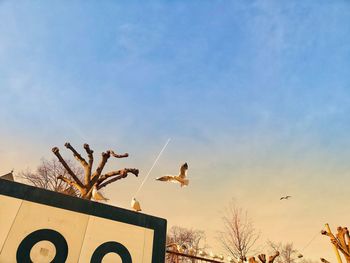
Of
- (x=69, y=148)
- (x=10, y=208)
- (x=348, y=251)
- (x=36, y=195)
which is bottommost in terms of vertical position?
(x=10, y=208)

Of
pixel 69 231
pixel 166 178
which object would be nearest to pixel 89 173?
pixel 166 178

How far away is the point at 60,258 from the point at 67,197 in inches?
33.6

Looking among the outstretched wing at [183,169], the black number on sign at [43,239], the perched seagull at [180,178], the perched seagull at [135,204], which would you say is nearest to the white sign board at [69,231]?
the black number on sign at [43,239]

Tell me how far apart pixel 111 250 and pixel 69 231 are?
0.68 metres

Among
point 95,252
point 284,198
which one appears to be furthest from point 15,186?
point 284,198

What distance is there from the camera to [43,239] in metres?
3.34

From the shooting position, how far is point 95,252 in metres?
3.54

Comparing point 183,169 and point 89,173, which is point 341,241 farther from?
point 89,173

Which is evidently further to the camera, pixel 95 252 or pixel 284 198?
pixel 284 198

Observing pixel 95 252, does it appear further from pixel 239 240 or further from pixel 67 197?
pixel 239 240

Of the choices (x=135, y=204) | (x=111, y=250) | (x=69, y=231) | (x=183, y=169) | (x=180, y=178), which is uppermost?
(x=183, y=169)

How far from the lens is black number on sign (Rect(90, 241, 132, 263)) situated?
3.53 meters

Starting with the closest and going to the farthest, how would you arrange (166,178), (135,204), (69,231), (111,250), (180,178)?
(69,231)
(111,250)
(135,204)
(180,178)
(166,178)

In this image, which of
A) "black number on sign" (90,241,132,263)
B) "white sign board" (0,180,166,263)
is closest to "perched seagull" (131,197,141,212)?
"white sign board" (0,180,166,263)
